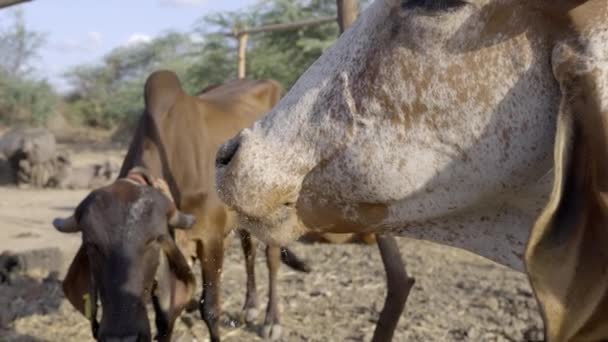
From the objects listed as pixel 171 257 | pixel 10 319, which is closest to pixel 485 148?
pixel 171 257

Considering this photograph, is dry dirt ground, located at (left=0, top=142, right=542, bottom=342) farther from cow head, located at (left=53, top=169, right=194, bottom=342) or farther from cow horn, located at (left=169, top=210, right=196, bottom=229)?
cow horn, located at (left=169, top=210, right=196, bottom=229)

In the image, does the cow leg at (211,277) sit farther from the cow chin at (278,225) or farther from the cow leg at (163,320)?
the cow chin at (278,225)

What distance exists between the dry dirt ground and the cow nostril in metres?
3.21

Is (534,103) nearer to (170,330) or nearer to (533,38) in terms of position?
(533,38)

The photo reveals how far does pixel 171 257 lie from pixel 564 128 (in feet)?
10.5

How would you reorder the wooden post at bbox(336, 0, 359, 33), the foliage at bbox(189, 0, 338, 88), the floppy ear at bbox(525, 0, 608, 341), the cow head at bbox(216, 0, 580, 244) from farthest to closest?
the foliage at bbox(189, 0, 338, 88) → the wooden post at bbox(336, 0, 359, 33) → the cow head at bbox(216, 0, 580, 244) → the floppy ear at bbox(525, 0, 608, 341)

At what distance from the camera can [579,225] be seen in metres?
1.42

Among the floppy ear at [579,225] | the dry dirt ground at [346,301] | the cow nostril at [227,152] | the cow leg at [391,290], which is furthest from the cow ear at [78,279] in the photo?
the floppy ear at [579,225]

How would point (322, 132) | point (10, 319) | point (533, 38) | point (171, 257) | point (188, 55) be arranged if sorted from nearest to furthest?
point (533, 38) < point (322, 132) < point (171, 257) < point (10, 319) < point (188, 55)

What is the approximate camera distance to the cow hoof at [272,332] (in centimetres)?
519

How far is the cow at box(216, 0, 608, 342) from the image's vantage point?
1.42 meters

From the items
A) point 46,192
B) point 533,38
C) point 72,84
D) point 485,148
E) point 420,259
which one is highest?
point 533,38

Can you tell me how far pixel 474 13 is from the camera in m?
1.65

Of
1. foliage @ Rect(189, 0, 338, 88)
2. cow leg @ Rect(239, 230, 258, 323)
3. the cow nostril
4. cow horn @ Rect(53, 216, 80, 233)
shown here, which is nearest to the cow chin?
the cow nostril
